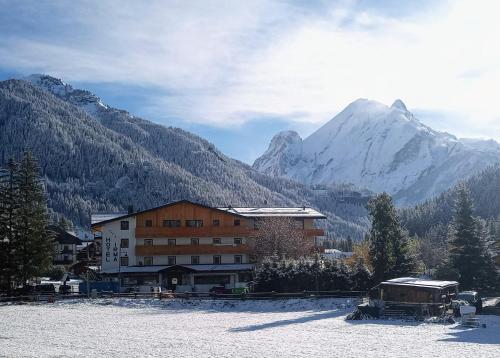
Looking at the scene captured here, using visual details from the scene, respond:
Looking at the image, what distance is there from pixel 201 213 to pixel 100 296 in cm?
2418

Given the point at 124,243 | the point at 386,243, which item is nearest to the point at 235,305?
the point at 386,243

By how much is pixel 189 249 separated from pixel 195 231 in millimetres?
2506

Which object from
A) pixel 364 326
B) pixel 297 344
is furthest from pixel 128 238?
pixel 297 344

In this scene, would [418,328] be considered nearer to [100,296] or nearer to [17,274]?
[100,296]

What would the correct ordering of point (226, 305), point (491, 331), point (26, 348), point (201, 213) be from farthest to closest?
point (201, 213) → point (226, 305) → point (491, 331) → point (26, 348)

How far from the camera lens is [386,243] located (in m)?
59.8

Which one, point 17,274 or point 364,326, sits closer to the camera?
point 364,326

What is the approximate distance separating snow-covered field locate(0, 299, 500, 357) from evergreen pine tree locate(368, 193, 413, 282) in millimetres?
6928

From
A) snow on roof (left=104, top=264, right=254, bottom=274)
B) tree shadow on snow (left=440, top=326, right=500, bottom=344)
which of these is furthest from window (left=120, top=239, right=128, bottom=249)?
tree shadow on snow (left=440, top=326, right=500, bottom=344)

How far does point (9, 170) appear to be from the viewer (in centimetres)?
6338

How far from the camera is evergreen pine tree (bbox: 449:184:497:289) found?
57.5 meters

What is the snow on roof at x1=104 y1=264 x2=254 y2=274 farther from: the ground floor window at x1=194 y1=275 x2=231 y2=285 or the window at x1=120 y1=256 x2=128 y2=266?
the ground floor window at x1=194 y1=275 x2=231 y2=285

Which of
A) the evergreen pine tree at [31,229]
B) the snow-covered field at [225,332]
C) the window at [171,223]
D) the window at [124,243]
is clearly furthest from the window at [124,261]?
the snow-covered field at [225,332]

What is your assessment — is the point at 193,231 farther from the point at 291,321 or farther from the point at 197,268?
the point at 291,321
